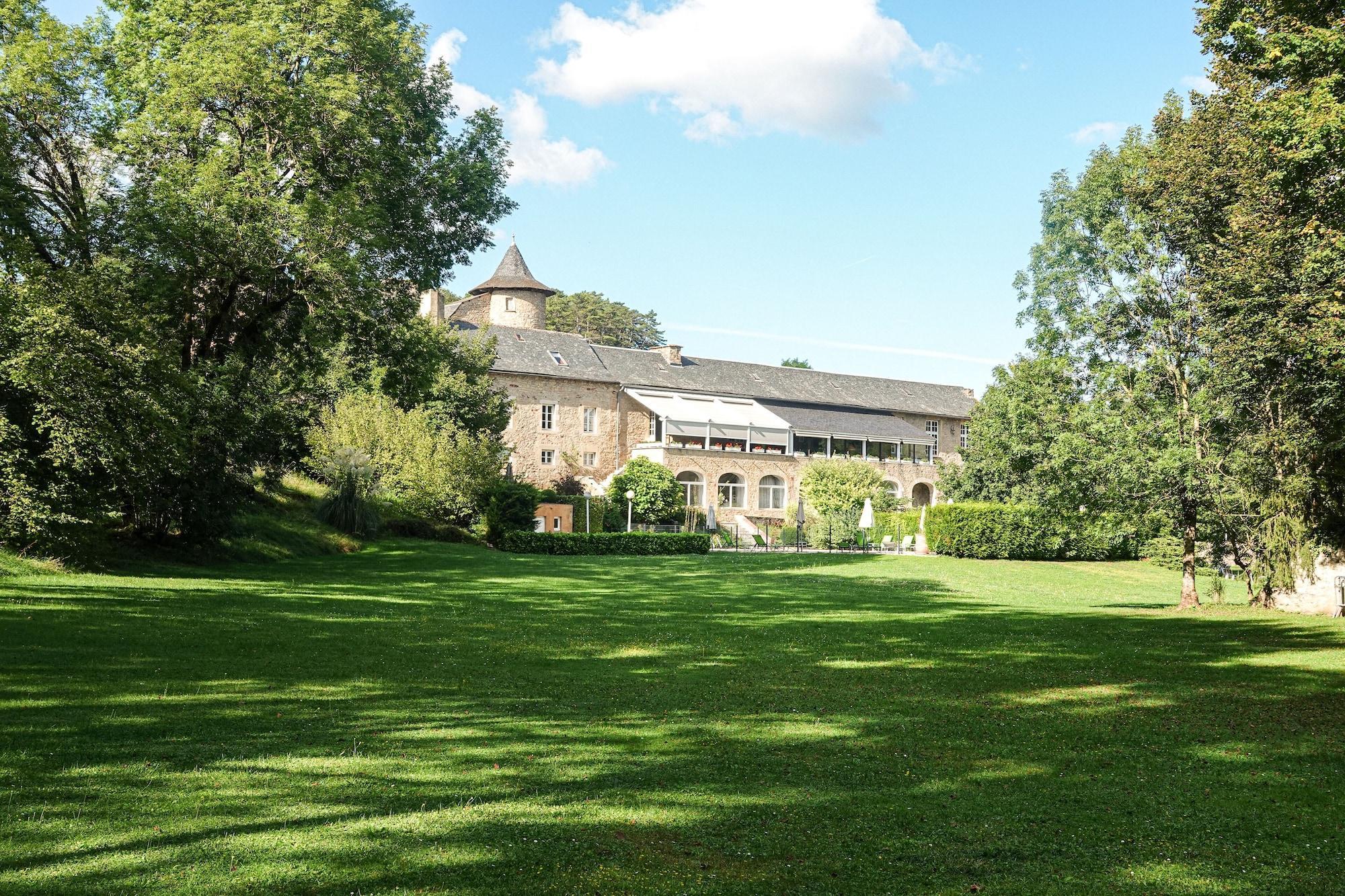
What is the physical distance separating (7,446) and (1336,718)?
17.6m

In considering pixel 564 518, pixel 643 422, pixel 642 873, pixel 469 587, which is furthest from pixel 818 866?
pixel 643 422

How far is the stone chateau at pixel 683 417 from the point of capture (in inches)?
1988

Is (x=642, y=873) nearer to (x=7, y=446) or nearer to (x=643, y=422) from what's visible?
(x=7, y=446)

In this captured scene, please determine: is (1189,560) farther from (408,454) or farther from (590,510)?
(590,510)

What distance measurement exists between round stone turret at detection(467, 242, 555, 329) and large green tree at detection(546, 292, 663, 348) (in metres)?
17.2

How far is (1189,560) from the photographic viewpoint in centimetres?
1933

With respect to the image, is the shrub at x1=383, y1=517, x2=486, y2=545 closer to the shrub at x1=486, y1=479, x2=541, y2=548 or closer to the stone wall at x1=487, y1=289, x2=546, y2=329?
the shrub at x1=486, y1=479, x2=541, y2=548

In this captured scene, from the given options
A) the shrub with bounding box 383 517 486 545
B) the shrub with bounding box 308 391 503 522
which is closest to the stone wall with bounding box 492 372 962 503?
the shrub with bounding box 308 391 503 522

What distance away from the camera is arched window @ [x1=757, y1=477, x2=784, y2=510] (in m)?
52.1

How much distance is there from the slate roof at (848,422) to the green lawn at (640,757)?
42.8m

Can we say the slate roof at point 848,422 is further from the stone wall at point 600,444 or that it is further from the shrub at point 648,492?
the shrub at point 648,492

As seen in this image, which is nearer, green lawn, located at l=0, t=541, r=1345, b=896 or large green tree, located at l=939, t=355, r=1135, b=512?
green lawn, located at l=0, t=541, r=1345, b=896

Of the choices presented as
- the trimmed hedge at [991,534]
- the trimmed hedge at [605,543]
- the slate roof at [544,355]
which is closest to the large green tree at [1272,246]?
the trimmed hedge at [991,534]

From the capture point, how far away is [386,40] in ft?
68.6
